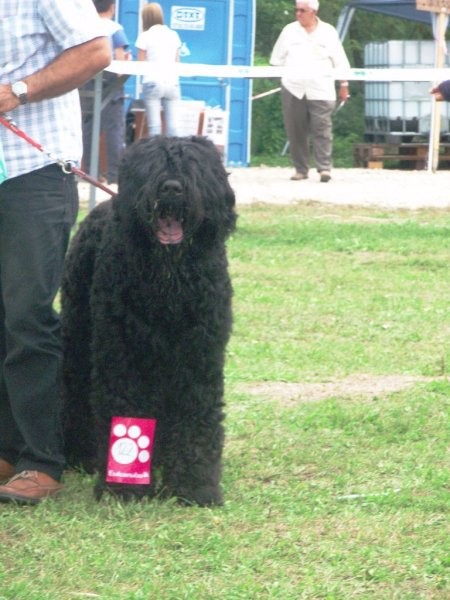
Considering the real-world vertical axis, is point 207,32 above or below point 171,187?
above

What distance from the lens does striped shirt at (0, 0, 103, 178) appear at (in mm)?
4785

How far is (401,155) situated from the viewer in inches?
867

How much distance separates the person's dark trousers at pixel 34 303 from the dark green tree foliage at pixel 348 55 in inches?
725

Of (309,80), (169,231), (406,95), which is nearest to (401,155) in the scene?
(406,95)

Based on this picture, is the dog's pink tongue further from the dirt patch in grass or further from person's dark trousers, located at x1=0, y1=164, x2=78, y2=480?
the dirt patch in grass

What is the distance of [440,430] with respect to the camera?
620 cm

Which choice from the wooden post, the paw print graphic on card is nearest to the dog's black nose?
the paw print graphic on card

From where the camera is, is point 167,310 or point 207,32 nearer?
point 167,310

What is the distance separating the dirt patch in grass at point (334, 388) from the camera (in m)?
6.89

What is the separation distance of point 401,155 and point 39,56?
691 inches

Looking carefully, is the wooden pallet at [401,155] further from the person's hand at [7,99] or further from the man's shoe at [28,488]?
the person's hand at [7,99]

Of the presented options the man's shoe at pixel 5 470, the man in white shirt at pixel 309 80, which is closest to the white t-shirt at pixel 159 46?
the man in white shirt at pixel 309 80

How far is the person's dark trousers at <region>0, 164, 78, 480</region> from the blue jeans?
11.0 metres

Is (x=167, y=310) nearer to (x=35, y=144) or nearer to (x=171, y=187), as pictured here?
(x=171, y=187)
